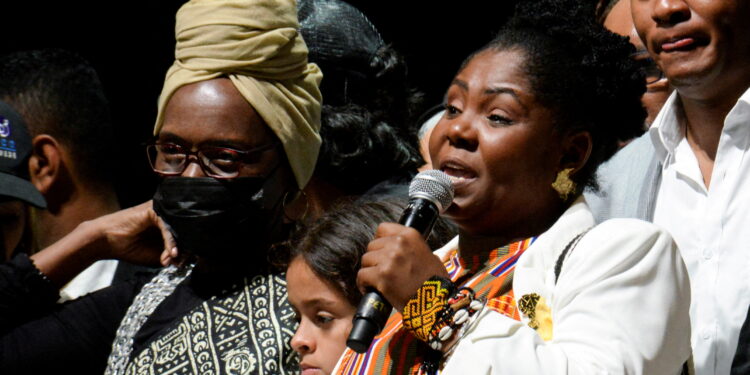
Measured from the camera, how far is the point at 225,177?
128 inches

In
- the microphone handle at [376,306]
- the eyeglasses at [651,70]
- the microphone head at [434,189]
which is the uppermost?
the microphone head at [434,189]

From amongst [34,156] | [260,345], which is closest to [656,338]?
[260,345]

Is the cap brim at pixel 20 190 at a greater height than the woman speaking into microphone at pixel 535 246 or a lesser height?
lesser

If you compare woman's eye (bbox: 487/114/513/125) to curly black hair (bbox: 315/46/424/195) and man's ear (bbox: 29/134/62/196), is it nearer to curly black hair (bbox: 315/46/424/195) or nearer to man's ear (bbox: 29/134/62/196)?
curly black hair (bbox: 315/46/424/195)

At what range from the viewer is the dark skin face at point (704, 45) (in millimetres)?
2863

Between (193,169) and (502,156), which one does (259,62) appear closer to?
(193,169)

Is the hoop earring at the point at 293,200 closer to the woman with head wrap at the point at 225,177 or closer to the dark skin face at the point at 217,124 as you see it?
the woman with head wrap at the point at 225,177

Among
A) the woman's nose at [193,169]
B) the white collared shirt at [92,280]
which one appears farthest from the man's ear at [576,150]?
the white collared shirt at [92,280]

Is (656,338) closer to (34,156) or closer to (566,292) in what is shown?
(566,292)

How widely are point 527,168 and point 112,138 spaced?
108 inches

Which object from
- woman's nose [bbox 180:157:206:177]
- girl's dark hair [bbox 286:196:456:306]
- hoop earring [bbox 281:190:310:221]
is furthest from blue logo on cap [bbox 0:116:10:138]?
girl's dark hair [bbox 286:196:456:306]

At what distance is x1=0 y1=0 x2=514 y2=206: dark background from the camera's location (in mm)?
5082

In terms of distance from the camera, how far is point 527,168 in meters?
2.49

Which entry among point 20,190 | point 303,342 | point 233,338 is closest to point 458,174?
point 303,342
